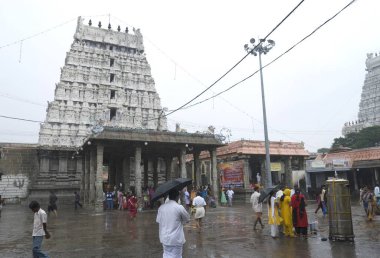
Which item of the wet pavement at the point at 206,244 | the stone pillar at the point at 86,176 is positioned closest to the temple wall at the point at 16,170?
the stone pillar at the point at 86,176

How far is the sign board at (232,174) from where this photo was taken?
31.5 metres

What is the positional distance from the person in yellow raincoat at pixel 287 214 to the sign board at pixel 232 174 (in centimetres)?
2067

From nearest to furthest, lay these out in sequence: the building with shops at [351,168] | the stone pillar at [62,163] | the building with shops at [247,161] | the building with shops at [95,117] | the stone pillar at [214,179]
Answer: the stone pillar at [214,179], the building with shops at [351,168], the building with shops at [247,161], the building with shops at [95,117], the stone pillar at [62,163]

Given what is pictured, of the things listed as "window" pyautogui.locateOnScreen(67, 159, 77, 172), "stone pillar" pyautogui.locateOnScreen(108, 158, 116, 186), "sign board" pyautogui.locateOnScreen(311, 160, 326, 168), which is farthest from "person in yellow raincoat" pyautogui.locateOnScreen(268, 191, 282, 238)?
"window" pyautogui.locateOnScreen(67, 159, 77, 172)

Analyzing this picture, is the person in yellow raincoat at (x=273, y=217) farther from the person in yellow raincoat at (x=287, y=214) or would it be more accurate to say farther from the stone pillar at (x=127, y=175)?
the stone pillar at (x=127, y=175)

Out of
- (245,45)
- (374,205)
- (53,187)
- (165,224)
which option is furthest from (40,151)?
(165,224)

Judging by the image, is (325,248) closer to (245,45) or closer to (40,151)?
(245,45)

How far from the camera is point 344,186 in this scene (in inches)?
364

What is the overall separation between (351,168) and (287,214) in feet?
76.7

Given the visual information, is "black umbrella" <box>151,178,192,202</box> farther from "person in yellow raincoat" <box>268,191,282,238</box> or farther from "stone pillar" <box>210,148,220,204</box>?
"stone pillar" <box>210,148,220,204</box>

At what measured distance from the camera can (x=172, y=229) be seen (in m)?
5.21

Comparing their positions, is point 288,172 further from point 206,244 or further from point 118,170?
point 206,244

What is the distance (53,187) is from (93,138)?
16809mm

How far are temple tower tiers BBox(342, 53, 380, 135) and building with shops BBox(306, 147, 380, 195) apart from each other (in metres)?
53.5
